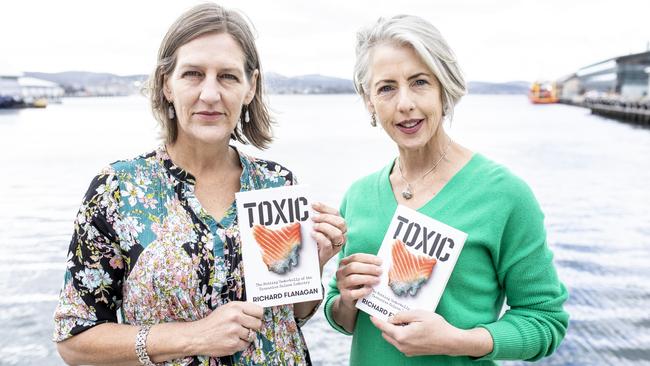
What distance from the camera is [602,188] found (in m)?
17.4

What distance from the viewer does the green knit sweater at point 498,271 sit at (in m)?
2.37

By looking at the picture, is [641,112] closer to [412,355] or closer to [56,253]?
[56,253]

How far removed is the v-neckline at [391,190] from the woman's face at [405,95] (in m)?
0.20

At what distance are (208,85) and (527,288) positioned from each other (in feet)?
4.83

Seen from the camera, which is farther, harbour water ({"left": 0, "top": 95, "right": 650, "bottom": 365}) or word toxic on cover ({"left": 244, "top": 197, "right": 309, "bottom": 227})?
harbour water ({"left": 0, "top": 95, "right": 650, "bottom": 365})

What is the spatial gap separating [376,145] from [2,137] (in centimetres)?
2620

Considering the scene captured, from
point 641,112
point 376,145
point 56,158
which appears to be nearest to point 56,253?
point 56,158

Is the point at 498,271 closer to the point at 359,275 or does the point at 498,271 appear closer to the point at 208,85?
the point at 359,275

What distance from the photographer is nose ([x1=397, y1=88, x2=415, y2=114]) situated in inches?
95.7

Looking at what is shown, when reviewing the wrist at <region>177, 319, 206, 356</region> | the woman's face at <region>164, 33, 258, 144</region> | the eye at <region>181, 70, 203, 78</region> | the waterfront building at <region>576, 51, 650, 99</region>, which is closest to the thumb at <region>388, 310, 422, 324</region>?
the wrist at <region>177, 319, 206, 356</region>

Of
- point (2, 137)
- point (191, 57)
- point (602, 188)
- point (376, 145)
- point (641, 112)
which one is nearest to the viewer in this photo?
point (191, 57)

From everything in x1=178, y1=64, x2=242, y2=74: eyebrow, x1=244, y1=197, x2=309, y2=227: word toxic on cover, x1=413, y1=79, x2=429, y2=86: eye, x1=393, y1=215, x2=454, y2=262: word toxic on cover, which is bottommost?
x1=393, y1=215, x2=454, y2=262: word toxic on cover

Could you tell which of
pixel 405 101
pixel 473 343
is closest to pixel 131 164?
pixel 405 101

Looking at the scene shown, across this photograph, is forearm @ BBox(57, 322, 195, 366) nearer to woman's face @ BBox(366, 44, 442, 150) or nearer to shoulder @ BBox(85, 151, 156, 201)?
shoulder @ BBox(85, 151, 156, 201)
